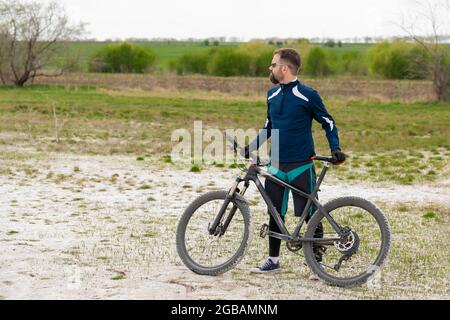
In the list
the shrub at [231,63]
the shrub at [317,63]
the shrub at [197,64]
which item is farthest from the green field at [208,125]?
the shrub at [197,64]

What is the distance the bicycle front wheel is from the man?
36 centimetres

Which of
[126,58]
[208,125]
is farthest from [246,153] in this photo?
[126,58]

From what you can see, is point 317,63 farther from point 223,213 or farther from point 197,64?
point 223,213

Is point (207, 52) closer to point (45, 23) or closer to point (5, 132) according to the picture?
point (45, 23)

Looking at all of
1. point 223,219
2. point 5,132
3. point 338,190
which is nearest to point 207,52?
point 5,132

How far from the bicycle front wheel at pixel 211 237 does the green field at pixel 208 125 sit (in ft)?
22.9

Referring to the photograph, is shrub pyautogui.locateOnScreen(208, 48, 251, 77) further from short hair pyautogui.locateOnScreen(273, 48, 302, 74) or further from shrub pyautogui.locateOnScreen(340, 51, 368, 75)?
short hair pyautogui.locateOnScreen(273, 48, 302, 74)

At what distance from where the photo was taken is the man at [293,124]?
6293mm

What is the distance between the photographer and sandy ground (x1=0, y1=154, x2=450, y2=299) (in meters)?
6.08

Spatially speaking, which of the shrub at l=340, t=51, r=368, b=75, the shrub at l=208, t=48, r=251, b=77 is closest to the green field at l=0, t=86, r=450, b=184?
the shrub at l=208, t=48, r=251, b=77

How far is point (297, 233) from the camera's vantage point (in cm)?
634

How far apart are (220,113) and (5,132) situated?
9388mm

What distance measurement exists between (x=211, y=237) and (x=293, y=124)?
45.1 inches
